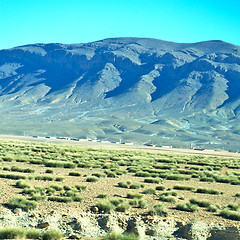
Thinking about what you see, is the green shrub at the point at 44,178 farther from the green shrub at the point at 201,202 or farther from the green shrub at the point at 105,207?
the green shrub at the point at 201,202

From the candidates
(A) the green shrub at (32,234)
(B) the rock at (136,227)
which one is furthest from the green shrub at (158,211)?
(A) the green shrub at (32,234)

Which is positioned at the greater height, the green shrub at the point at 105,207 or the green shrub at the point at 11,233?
the green shrub at the point at 11,233

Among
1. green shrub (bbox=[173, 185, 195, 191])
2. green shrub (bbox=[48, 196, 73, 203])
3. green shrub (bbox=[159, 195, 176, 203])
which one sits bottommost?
green shrub (bbox=[173, 185, 195, 191])

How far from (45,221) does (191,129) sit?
171 meters

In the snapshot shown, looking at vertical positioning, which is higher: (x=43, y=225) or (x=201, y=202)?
(x=43, y=225)

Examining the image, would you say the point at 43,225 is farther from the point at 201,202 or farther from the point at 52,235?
the point at 201,202

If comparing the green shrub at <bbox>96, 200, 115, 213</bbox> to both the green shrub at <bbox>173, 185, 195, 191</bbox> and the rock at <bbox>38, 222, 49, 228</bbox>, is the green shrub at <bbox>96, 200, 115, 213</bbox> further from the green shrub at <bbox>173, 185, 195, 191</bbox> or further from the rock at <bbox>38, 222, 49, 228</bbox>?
the green shrub at <bbox>173, 185, 195, 191</bbox>

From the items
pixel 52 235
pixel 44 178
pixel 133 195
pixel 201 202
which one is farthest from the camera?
pixel 44 178

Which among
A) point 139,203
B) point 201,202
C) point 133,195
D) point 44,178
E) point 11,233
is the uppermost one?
point 11,233

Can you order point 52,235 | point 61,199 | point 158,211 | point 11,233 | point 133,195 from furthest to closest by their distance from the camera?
point 133,195 → point 61,199 → point 158,211 → point 52,235 → point 11,233

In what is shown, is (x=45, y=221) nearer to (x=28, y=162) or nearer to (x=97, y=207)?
(x=97, y=207)

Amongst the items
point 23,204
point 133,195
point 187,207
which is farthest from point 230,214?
point 23,204

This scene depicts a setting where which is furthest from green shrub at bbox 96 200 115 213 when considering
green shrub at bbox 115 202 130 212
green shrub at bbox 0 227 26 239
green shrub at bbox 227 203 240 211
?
green shrub at bbox 227 203 240 211

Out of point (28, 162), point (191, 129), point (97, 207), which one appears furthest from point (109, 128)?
point (97, 207)
